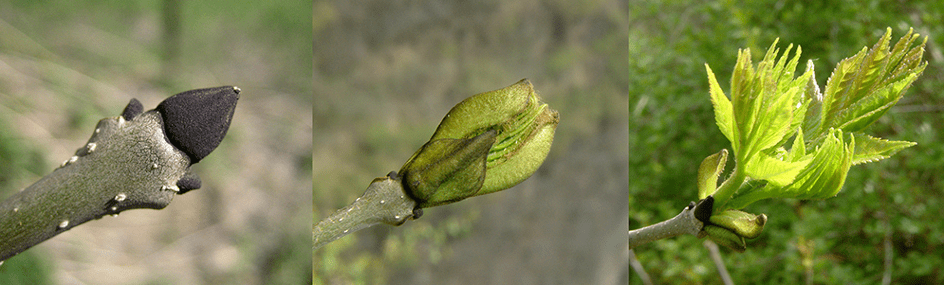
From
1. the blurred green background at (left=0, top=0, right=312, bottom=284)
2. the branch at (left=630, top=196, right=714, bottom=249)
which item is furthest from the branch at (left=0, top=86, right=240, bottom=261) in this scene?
the blurred green background at (left=0, top=0, right=312, bottom=284)

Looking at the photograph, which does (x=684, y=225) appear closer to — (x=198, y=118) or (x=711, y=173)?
(x=711, y=173)

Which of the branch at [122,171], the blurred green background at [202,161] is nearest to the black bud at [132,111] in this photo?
the branch at [122,171]

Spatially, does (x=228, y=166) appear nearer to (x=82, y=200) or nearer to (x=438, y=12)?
(x=438, y=12)

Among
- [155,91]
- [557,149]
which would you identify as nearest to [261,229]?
[155,91]

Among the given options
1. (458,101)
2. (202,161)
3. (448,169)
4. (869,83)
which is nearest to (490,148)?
(448,169)

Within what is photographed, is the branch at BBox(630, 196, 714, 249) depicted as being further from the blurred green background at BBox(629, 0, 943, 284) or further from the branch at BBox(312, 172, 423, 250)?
the blurred green background at BBox(629, 0, 943, 284)

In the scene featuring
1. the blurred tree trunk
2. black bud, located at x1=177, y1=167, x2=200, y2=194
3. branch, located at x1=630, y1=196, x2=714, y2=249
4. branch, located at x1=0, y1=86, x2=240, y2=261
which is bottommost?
branch, located at x1=630, y1=196, x2=714, y2=249
